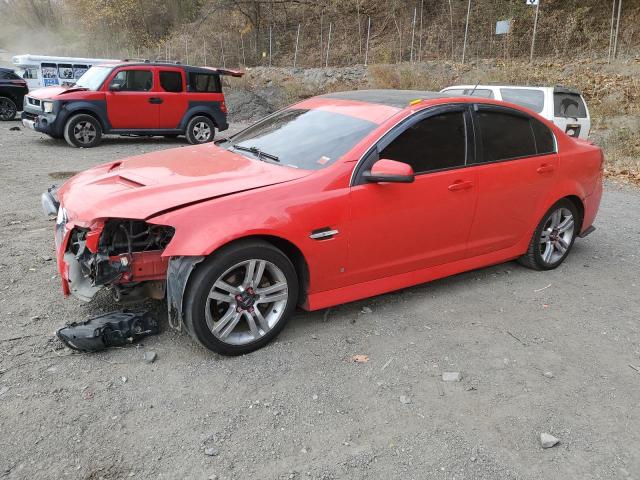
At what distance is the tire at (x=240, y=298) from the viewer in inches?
134

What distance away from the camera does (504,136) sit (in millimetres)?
4793

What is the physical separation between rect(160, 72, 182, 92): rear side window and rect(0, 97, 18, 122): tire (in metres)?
6.06

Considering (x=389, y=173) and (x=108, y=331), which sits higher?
(x=389, y=173)

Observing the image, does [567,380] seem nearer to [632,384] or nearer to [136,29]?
[632,384]

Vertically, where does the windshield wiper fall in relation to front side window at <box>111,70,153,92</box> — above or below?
below

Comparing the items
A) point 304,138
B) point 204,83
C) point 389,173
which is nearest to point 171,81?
point 204,83

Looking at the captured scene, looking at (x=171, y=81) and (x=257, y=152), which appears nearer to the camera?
(x=257, y=152)

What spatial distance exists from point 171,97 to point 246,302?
→ 10.8m

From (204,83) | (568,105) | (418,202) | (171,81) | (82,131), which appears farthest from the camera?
(204,83)

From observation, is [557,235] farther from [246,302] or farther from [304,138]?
[246,302]

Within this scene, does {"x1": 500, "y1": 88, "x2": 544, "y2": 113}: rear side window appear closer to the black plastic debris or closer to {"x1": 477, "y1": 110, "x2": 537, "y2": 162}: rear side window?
{"x1": 477, "y1": 110, "x2": 537, "y2": 162}: rear side window

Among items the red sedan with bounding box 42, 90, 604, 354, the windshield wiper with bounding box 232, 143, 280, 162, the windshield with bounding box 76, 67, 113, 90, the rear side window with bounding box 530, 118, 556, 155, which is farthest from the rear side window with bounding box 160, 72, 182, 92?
the rear side window with bounding box 530, 118, 556, 155

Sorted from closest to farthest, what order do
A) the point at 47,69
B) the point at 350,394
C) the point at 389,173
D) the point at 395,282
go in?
the point at 350,394 → the point at 389,173 → the point at 395,282 → the point at 47,69

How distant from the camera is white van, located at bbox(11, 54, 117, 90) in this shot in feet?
57.8
